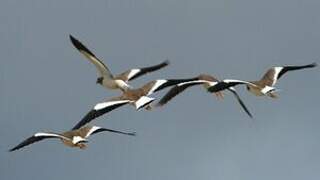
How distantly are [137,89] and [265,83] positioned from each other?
3.88m

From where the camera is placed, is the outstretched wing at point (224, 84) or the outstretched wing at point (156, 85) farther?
the outstretched wing at point (156, 85)

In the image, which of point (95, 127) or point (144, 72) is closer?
point (95, 127)

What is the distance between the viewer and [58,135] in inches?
1300

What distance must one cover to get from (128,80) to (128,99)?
2626 millimetres

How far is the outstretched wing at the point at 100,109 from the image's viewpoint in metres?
33.0

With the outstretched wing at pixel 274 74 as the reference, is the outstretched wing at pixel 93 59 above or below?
above

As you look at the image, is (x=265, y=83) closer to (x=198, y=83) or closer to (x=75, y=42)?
(x=198, y=83)

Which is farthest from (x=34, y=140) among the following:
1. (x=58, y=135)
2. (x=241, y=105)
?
(x=241, y=105)

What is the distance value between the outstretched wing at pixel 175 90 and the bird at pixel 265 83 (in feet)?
2.39

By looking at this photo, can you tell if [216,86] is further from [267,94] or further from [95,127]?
[95,127]

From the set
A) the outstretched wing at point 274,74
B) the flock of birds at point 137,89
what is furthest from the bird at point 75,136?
the outstretched wing at point 274,74

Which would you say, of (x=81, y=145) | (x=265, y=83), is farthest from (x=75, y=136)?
(x=265, y=83)

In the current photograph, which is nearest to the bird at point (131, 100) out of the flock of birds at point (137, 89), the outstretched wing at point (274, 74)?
the flock of birds at point (137, 89)

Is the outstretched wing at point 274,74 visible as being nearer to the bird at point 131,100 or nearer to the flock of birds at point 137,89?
the flock of birds at point 137,89
